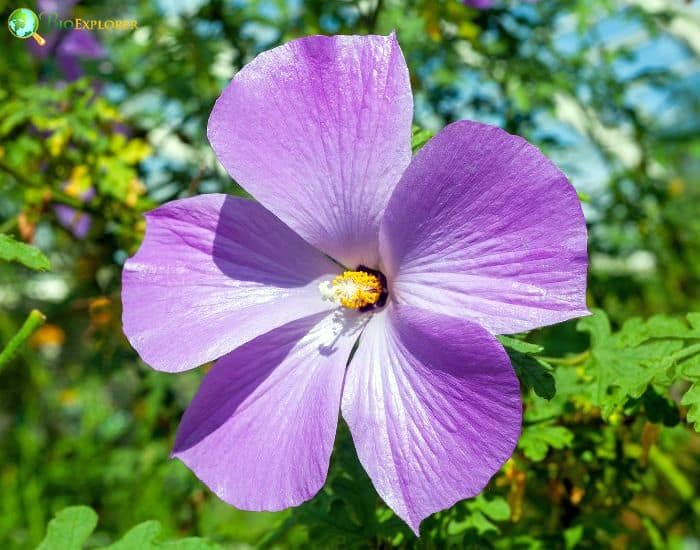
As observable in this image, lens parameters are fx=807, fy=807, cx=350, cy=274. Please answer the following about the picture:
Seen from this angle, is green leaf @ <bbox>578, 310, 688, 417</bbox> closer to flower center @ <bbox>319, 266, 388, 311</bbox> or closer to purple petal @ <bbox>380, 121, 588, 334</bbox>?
purple petal @ <bbox>380, 121, 588, 334</bbox>

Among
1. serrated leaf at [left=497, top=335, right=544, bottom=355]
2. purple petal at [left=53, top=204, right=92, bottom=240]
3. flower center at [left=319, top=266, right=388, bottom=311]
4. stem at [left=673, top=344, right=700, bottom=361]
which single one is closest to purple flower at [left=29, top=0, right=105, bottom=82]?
purple petal at [left=53, top=204, right=92, bottom=240]

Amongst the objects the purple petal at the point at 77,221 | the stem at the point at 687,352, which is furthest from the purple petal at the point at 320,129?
the purple petal at the point at 77,221

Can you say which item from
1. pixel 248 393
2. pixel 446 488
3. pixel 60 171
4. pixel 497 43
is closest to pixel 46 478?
pixel 60 171

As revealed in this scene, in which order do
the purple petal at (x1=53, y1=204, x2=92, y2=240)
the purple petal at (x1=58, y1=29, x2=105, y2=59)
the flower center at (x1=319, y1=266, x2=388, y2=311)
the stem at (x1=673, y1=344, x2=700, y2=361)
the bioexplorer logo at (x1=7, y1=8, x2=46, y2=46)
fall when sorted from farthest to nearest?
1. the purple petal at (x1=58, y1=29, x2=105, y2=59)
2. the purple petal at (x1=53, y1=204, x2=92, y2=240)
3. the bioexplorer logo at (x1=7, y1=8, x2=46, y2=46)
4. the flower center at (x1=319, y1=266, x2=388, y2=311)
5. the stem at (x1=673, y1=344, x2=700, y2=361)

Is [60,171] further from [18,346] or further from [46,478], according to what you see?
[46,478]

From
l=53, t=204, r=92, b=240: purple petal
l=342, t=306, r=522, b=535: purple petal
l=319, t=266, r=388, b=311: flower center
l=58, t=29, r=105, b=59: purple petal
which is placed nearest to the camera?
l=342, t=306, r=522, b=535: purple petal

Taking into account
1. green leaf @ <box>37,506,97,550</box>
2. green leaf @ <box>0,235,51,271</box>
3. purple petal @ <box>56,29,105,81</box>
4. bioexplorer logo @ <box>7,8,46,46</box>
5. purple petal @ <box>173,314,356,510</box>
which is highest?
green leaf @ <box>0,235,51,271</box>

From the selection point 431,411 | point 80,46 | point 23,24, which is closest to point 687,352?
point 431,411
